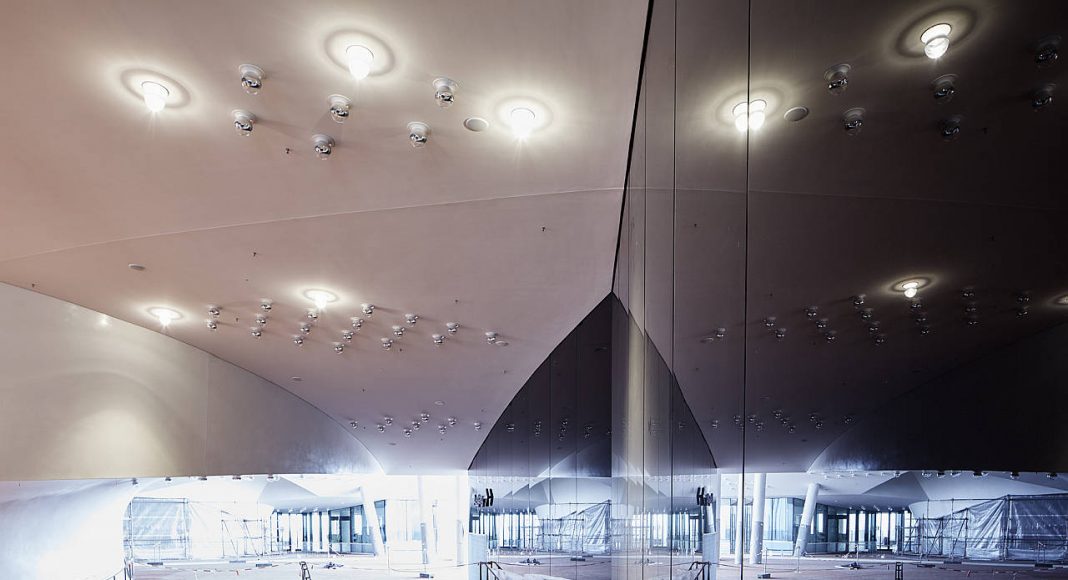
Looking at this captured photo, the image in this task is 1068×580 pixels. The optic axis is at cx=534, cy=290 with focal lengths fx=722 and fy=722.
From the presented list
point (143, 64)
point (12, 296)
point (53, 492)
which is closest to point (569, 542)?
point (143, 64)

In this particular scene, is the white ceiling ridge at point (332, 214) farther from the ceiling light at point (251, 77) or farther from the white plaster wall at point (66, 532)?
the white plaster wall at point (66, 532)

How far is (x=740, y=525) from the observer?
1.27 metres

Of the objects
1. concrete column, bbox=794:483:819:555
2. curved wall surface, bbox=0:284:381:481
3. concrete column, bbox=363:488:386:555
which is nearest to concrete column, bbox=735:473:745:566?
concrete column, bbox=794:483:819:555

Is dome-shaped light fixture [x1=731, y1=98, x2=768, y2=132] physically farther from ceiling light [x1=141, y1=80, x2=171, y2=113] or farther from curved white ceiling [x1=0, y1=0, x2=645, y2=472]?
ceiling light [x1=141, y1=80, x2=171, y2=113]

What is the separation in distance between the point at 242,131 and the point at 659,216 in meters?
4.22

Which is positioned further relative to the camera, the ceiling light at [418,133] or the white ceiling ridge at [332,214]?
the white ceiling ridge at [332,214]

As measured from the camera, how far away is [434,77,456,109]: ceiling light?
17.0ft

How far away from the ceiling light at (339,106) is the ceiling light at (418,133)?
55 cm

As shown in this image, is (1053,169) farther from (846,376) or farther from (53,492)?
(53,492)

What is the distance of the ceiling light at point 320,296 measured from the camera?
10080mm

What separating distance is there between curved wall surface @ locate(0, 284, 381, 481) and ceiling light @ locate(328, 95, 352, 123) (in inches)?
334

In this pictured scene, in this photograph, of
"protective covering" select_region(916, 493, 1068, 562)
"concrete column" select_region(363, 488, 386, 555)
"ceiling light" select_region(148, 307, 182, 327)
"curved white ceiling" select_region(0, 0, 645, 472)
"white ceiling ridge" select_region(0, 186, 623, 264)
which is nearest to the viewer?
"protective covering" select_region(916, 493, 1068, 562)

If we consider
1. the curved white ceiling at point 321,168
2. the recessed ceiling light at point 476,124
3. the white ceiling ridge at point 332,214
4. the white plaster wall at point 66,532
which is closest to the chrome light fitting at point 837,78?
the curved white ceiling at point 321,168

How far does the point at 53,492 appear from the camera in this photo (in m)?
13.4
